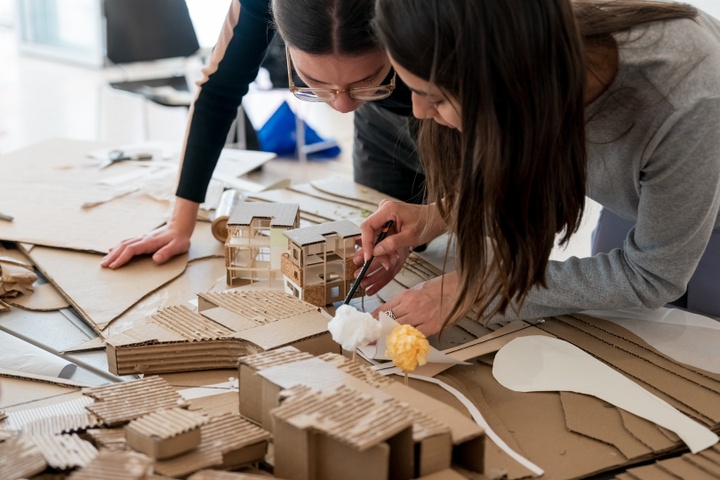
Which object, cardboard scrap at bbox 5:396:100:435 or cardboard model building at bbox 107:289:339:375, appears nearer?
cardboard scrap at bbox 5:396:100:435

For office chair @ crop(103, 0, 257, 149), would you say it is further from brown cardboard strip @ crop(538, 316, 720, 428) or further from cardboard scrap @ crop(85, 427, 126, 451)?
cardboard scrap @ crop(85, 427, 126, 451)

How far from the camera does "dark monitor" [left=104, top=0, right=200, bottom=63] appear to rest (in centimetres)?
366

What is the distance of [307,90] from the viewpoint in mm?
1464

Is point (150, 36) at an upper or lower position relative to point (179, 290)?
upper

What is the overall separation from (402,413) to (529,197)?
376 millimetres

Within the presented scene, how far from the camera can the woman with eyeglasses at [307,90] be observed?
1324mm

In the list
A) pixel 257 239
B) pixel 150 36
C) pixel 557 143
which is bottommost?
pixel 257 239

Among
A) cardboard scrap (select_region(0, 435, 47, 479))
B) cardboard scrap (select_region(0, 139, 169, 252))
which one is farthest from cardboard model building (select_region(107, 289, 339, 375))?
cardboard scrap (select_region(0, 139, 169, 252))

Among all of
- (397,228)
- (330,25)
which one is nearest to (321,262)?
(397,228)

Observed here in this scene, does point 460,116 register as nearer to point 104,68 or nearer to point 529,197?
point 529,197

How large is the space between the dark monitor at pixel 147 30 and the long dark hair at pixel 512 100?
2.87 metres

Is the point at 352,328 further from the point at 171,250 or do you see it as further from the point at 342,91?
the point at 171,250

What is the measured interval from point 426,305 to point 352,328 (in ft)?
0.96

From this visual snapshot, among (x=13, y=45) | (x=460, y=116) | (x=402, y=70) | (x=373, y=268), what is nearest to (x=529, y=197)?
(x=460, y=116)
